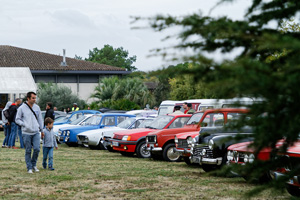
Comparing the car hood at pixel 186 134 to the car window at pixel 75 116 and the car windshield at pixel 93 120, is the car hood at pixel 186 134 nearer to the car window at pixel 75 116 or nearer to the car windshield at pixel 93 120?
the car windshield at pixel 93 120

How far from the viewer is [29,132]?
44.1ft

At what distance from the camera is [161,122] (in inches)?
749

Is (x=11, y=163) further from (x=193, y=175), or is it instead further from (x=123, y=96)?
(x=123, y=96)

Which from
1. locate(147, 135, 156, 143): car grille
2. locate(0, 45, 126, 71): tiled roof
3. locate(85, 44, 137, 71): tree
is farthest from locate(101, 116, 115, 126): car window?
locate(85, 44, 137, 71): tree

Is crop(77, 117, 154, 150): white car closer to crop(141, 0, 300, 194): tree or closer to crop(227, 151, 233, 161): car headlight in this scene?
crop(227, 151, 233, 161): car headlight

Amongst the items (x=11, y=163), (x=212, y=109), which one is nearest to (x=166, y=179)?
(x=11, y=163)

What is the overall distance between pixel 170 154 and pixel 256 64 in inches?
566

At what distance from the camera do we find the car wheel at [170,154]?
17219 mm

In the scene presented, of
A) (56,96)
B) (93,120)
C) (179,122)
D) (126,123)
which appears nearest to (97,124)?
(93,120)

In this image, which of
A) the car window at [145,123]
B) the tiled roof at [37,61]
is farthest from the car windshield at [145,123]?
the tiled roof at [37,61]

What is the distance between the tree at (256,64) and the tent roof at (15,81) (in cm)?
3372

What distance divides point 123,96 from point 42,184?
42804 millimetres

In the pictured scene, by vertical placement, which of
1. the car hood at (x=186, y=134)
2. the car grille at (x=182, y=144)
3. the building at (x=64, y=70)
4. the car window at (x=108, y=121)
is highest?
the building at (x=64, y=70)

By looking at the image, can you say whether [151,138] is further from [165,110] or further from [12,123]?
[165,110]
